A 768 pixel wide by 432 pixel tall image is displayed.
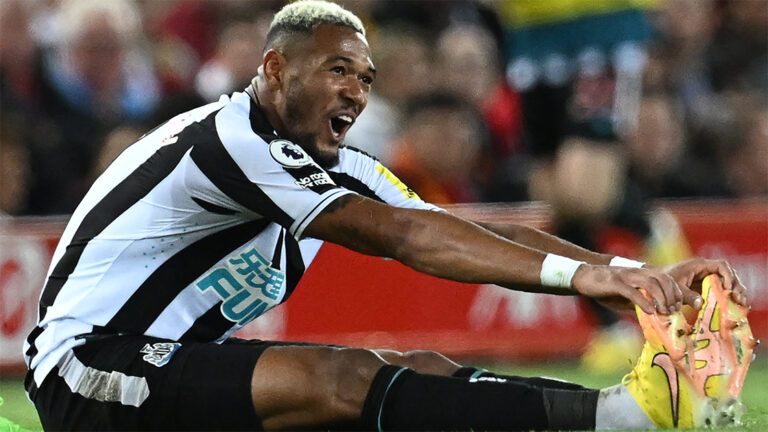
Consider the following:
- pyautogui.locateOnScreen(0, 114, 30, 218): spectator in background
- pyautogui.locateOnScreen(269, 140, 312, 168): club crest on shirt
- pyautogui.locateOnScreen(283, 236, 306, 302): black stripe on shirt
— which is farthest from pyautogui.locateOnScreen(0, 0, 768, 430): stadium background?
pyautogui.locateOnScreen(269, 140, 312, 168): club crest on shirt

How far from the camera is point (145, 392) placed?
4441 mm

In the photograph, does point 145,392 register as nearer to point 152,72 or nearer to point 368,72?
→ point 368,72

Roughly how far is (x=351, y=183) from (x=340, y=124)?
0.39 meters

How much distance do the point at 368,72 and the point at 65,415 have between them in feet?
5.98

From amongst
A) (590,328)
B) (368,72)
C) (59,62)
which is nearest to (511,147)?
(590,328)

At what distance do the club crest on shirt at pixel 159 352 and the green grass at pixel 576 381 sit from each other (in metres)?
0.93

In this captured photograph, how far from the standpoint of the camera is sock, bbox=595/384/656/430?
14.3 ft

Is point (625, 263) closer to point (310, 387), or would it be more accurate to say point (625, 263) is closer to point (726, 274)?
point (726, 274)

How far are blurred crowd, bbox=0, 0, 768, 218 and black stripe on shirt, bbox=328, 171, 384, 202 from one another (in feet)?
12.9

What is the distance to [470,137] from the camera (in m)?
9.48

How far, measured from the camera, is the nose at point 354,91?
490 cm

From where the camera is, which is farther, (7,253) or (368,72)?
(7,253)

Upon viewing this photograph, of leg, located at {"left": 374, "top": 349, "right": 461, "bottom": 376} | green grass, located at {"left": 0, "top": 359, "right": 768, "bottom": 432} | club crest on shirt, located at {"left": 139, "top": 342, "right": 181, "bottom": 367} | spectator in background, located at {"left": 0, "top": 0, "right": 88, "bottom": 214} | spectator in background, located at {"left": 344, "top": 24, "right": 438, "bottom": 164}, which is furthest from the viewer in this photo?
spectator in background, located at {"left": 344, "top": 24, "right": 438, "bottom": 164}

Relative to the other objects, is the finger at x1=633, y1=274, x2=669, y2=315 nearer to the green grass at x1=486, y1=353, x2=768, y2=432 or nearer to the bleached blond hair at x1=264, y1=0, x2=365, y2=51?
the green grass at x1=486, y1=353, x2=768, y2=432
